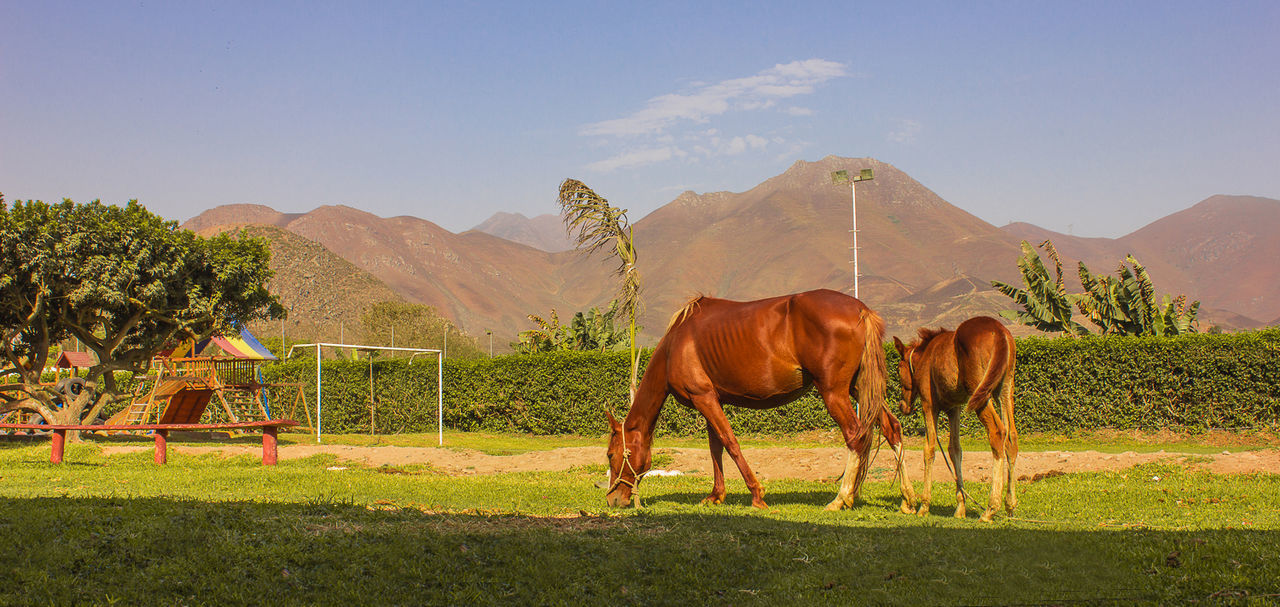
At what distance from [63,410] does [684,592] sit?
24671 mm

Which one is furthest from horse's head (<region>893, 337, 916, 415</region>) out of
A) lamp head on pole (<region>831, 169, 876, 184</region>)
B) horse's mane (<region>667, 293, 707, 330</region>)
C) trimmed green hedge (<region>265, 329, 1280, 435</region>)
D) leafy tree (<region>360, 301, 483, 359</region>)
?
leafy tree (<region>360, 301, 483, 359</region>)

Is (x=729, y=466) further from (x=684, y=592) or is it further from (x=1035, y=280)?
(x=1035, y=280)

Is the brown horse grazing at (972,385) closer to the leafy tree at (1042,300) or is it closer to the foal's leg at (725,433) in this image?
the foal's leg at (725,433)

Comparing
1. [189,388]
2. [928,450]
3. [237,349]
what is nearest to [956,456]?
[928,450]

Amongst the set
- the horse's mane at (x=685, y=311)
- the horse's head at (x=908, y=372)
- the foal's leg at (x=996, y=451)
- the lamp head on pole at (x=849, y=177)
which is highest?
the lamp head on pole at (x=849, y=177)

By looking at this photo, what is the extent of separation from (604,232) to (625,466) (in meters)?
9.49

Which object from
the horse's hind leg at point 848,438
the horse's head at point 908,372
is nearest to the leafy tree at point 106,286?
the horse's hind leg at point 848,438

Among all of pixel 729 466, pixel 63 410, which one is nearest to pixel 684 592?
pixel 729 466

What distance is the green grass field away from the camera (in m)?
5.72

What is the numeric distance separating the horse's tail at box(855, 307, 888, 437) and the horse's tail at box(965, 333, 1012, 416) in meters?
0.98

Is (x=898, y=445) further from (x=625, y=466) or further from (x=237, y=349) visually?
(x=237, y=349)

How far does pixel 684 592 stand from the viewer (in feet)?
19.6

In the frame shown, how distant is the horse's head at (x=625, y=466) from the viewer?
407 inches

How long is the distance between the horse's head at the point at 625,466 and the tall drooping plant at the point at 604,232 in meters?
7.79
